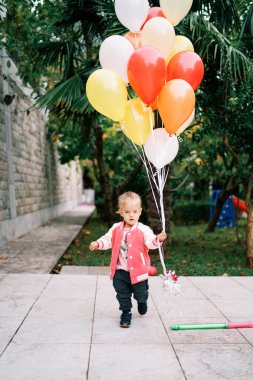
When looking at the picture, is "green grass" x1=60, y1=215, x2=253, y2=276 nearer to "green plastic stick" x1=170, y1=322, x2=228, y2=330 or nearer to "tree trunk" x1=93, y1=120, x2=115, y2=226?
"tree trunk" x1=93, y1=120, x2=115, y2=226

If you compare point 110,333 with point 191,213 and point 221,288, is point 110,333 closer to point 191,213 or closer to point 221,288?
point 221,288

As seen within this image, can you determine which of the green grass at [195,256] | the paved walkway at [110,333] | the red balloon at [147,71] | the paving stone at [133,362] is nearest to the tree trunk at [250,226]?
the green grass at [195,256]

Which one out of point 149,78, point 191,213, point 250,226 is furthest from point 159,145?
point 191,213

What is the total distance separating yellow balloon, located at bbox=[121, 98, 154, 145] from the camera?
3.91 metres

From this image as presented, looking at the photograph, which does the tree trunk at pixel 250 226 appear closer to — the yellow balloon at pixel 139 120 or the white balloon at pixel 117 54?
the yellow balloon at pixel 139 120

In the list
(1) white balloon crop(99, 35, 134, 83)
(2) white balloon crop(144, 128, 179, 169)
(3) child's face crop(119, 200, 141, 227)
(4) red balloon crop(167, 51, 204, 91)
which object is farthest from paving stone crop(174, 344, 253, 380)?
(1) white balloon crop(99, 35, 134, 83)

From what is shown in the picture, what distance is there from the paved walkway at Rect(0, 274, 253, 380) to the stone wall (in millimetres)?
3854

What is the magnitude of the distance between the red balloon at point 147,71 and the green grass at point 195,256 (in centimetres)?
352

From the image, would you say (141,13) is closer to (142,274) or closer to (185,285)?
(142,274)

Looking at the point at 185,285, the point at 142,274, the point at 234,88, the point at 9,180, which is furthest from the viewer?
the point at 9,180

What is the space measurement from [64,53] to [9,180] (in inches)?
128

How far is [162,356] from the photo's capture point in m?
3.02

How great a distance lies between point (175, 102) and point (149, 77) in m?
0.31

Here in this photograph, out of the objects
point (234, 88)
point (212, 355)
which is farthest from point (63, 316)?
point (234, 88)
